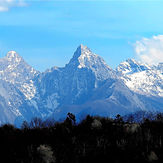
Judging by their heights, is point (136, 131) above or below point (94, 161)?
above

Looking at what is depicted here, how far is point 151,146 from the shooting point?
25547 millimetres

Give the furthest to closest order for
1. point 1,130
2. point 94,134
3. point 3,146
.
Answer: point 1,130
point 94,134
point 3,146

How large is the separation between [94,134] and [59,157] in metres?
5.10

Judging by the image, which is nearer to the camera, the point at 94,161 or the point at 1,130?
the point at 94,161

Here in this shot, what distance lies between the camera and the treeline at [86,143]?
2448 centimetres

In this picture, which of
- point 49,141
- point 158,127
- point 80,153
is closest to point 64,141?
point 49,141

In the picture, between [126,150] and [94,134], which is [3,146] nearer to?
[94,134]

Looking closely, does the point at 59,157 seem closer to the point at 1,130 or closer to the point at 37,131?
the point at 37,131

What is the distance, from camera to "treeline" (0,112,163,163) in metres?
24.5

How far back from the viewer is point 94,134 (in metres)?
29.6

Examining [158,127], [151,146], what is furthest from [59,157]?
[158,127]

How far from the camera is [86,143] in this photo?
27438mm

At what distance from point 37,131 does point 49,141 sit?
3.00 metres

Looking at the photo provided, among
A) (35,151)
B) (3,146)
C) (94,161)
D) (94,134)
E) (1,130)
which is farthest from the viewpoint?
(1,130)
